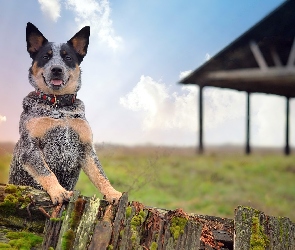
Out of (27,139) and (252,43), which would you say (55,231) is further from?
(252,43)

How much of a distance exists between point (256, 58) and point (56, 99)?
5644 millimetres

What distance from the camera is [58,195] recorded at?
269 cm

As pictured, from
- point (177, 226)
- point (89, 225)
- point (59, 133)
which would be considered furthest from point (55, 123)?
point (177, 226)

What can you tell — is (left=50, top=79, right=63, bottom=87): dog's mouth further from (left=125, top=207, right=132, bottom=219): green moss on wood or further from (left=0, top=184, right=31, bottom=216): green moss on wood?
(left=125, top=207, right=132, bottom=219): green moss on wood

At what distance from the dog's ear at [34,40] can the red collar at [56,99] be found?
0.26 m

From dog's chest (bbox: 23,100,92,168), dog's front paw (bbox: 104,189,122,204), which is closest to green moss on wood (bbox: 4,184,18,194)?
dog's chest (bbox: 23,100,92,168)

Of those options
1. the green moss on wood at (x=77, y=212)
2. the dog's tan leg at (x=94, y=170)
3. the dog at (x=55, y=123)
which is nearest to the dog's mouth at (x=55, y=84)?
the dog at (x=55, y=123)

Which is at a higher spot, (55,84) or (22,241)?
(55,84)

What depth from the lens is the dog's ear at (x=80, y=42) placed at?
10.4ft

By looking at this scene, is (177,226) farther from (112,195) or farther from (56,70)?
(56,70)

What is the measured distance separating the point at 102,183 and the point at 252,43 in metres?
5.81

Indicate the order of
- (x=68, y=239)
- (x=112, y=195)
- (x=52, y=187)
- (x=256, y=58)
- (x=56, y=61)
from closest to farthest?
(x=68, y=239), (x=52, y=187), (x=112, y=195), (x=56, y=61), (x=256, y=58)

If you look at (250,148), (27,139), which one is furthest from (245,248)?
(250,148)

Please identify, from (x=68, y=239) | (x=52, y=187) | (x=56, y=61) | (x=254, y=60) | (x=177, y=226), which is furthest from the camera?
(x=254, y=60)
